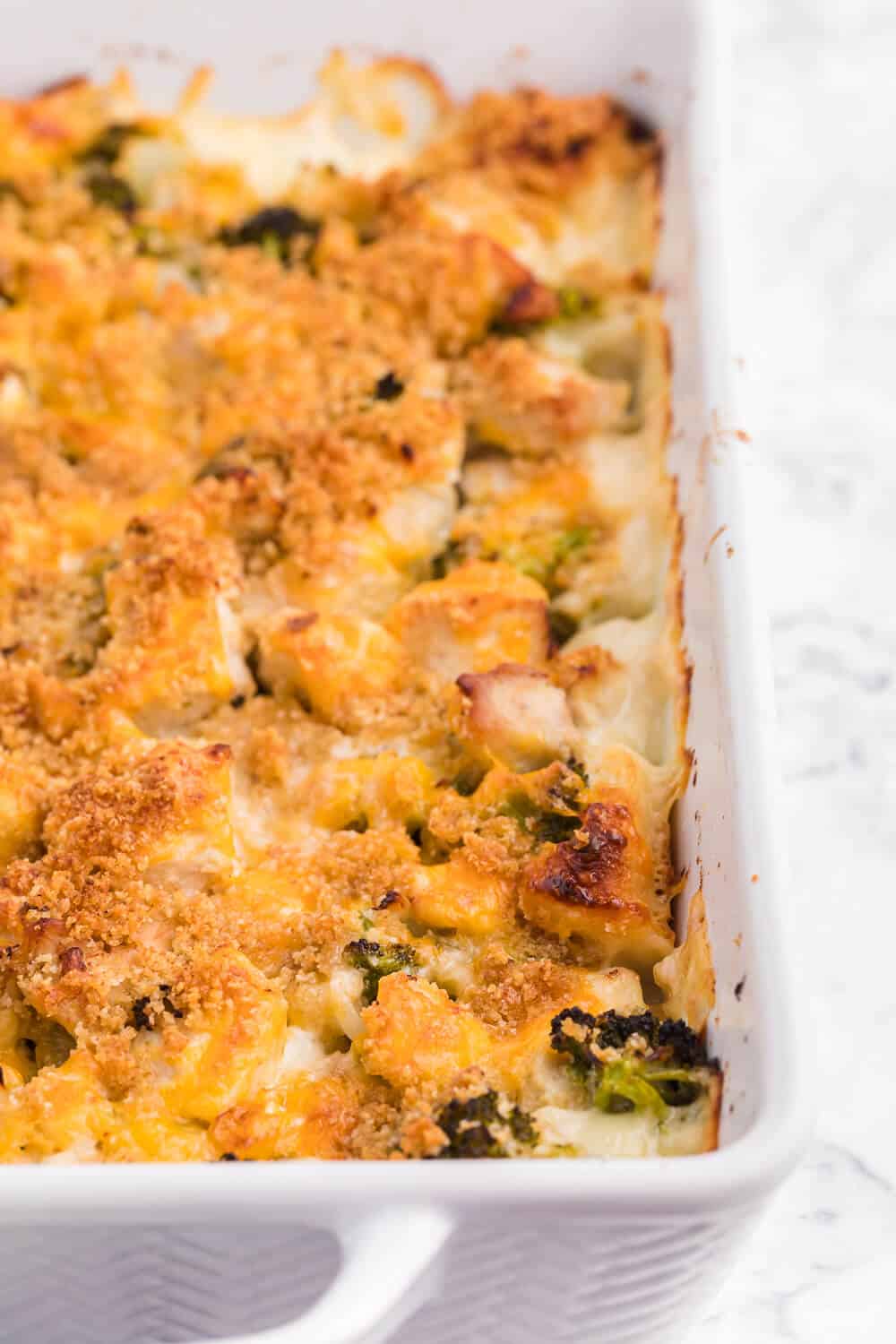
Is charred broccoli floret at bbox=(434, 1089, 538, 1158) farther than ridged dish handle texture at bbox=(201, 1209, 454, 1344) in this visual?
Yes

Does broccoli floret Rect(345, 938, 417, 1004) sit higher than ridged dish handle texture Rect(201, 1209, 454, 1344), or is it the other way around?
ridged dish handle texture Rect(201, 1209, 454, 1344)

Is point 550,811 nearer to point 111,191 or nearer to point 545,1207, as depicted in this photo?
point 545,1207

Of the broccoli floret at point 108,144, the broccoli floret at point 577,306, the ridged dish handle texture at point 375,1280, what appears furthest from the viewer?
the broccoli floret at point 108,144

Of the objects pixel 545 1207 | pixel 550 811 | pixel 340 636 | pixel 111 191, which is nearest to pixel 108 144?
pixel 111 191

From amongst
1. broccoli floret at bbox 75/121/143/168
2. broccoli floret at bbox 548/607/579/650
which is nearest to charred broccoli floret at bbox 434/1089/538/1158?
broccoli floret at bbox 548/607/579/650

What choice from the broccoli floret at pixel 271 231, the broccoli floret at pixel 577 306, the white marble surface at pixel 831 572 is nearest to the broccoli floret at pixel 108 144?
the broccoli floret at pixel 271 231

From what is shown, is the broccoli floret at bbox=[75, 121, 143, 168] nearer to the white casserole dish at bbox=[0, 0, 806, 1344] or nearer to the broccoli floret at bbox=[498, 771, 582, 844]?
the white casserole dish at bbox=[0, 0, 806, 1344]

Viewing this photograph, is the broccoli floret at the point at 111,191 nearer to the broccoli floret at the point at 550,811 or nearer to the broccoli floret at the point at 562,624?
the broccoli floret at the point at 562,624
